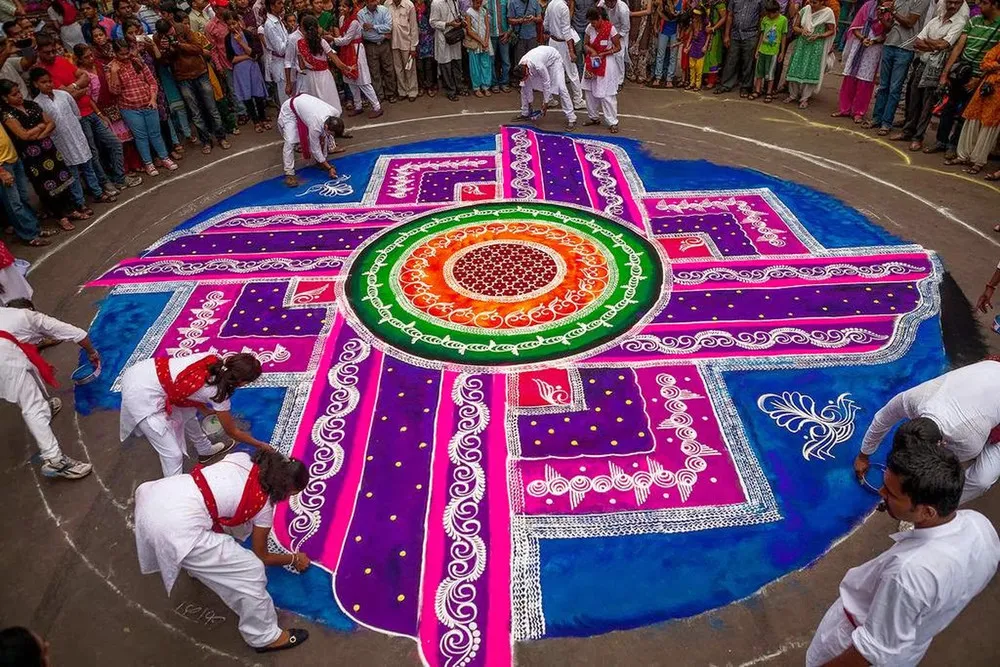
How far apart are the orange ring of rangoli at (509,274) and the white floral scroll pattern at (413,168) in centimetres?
138

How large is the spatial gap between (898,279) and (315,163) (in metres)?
6.65

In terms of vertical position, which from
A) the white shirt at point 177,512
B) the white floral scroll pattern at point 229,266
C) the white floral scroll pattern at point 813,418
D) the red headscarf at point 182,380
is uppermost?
the red headscarf at point 182,380

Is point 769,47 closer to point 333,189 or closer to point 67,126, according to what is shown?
point 333,189

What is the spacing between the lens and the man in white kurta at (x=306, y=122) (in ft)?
24.3

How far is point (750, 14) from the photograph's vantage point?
31.5 feet

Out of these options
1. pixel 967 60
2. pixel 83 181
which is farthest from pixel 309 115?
pixel 967 60

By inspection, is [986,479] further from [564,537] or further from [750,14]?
[750,14]

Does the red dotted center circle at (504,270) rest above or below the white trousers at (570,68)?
below

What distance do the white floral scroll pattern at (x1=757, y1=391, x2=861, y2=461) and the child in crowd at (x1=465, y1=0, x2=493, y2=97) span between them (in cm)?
780

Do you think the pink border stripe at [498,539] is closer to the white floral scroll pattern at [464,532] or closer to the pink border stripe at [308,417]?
the white floral scroll pattern at [464,532]

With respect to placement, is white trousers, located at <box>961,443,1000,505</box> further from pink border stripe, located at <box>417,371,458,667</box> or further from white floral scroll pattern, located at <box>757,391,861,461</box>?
pink border stripe, located at <box>417,371,458,667</box>

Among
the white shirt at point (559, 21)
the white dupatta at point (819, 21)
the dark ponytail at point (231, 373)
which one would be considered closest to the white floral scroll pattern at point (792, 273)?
the dark ponytail at point (231, 373)

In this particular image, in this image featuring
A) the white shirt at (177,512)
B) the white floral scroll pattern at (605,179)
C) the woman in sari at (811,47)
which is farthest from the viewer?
the woman in sari at (811,47)

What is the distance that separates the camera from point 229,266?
20.4 ft
